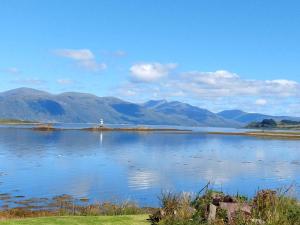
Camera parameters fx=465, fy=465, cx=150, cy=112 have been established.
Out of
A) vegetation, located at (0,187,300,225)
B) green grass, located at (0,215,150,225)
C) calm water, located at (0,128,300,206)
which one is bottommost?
calm water, located at (0,128,300,206)

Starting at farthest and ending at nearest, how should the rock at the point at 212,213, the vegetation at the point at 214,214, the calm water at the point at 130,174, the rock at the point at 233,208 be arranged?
the calm water at the point at 130,174, the rock at the point at 233,208, the rock at the point at 212,213, the vegetation at the point at 214,214

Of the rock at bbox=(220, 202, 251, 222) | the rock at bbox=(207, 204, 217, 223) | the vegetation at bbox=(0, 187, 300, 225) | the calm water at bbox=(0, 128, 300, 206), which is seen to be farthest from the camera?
the calm water at bbox=(0, 128, 300, 206)

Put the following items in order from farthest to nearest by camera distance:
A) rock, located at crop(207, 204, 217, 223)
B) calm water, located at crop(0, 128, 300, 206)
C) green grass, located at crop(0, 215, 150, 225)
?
1. calm water, located at crop(0, 128, 300, 206)
2. rock, located at crop(207, 204, 217, 223)
3. green grass, located at crop(0, 215, 150, 225)

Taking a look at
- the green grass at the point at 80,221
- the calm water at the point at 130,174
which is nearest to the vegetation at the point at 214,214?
the green grass at the point at 80,221

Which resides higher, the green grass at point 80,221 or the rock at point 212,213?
the rock at point 212,213

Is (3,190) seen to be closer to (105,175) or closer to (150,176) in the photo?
(105,175)

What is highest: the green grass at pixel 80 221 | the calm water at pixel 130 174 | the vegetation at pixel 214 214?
the vegetation at pixel 214 214

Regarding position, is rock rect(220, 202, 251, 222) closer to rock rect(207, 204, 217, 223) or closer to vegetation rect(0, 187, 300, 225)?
vegetation rect(0, 187, 300, 225)

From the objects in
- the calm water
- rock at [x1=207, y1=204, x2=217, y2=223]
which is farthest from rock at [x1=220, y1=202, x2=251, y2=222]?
the calm water

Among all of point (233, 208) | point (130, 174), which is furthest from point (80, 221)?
point (130, 174)

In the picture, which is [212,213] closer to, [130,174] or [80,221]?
[80,221]

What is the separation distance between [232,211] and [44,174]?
47276mm

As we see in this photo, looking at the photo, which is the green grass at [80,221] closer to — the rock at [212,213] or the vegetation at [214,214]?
the vegetation at [214,214]

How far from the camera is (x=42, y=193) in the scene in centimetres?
5191
